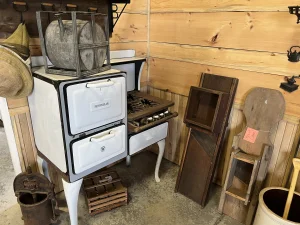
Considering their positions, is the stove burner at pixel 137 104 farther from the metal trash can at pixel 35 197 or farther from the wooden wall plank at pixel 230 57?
the metal trash can at pixel 35 197

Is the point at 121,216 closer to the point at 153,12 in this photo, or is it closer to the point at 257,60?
the point at 257,60

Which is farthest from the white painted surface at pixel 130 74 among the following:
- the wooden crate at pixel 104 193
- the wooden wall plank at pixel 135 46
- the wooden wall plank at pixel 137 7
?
the wooden crate at pixel 104 193

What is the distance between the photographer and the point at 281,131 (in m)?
1.61

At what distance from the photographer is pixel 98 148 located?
140cm

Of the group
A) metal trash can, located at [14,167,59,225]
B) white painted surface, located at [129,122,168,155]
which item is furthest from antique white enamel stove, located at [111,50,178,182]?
metal trash can, located at [14,167,59,225]

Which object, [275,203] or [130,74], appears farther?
[130,74]

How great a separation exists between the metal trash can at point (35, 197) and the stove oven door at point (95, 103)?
56 cm

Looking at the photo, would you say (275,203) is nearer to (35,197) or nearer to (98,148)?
(98,148)

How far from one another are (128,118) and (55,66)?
1.79 feet

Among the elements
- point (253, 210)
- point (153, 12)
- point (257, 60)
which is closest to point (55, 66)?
point (153, 12)

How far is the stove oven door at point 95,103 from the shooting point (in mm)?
1219

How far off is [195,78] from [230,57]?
1.14 feet

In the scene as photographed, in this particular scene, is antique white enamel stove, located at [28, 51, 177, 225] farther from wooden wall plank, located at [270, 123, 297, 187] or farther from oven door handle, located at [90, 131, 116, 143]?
wooden wall plank, located at [270, 123, 297, 187]

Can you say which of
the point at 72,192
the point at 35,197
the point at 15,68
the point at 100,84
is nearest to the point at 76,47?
the point at 100,84
